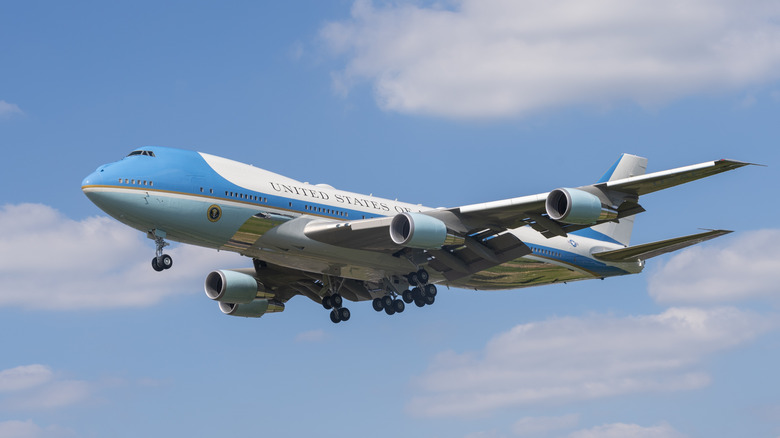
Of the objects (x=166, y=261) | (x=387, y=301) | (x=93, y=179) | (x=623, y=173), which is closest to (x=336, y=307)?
(x=387, y=301)

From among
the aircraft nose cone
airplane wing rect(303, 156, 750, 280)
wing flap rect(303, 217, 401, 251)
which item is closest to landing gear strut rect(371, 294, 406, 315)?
airplane wing rect(303, 156, 750, 280)

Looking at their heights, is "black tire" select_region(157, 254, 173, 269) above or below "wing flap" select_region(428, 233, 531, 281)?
A: above

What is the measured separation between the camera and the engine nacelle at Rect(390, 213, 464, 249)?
37.2 meters

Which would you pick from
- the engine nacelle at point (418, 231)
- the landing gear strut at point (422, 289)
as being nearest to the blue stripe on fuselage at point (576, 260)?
the landing gear strut at point (422, 289)

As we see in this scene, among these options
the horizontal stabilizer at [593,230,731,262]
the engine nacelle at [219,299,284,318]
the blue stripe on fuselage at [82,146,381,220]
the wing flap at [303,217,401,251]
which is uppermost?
the blue stripe on fuselage at [82,146,381,220]

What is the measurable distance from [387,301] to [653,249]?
13180 millimetres

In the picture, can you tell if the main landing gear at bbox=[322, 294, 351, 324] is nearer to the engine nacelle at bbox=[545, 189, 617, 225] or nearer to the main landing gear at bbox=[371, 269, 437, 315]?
the main landing gear at bbox=[371, 269, 437, 315]

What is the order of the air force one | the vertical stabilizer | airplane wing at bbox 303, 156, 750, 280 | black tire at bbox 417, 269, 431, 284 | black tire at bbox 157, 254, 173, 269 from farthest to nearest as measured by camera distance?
the vertical stabilizer → black tire at bbox 417, 269, 431, 284 → black tire at bbox 157, 254, 173, 269 → the air force one → airplane wing at bbox 303, 156, 750, 280

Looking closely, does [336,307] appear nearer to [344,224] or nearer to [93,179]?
[344,224]

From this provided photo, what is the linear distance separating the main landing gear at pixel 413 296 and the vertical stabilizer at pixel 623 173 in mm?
12797

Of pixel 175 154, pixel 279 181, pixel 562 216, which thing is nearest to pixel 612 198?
pixel 562 216

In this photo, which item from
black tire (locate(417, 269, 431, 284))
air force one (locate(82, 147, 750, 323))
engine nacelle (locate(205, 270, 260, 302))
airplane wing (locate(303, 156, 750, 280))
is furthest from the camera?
engine nacelle (locate(205, 270, 260, 302))

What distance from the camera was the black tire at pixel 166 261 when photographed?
38344mm

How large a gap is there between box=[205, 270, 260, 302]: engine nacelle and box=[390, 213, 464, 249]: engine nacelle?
37.6 ft
